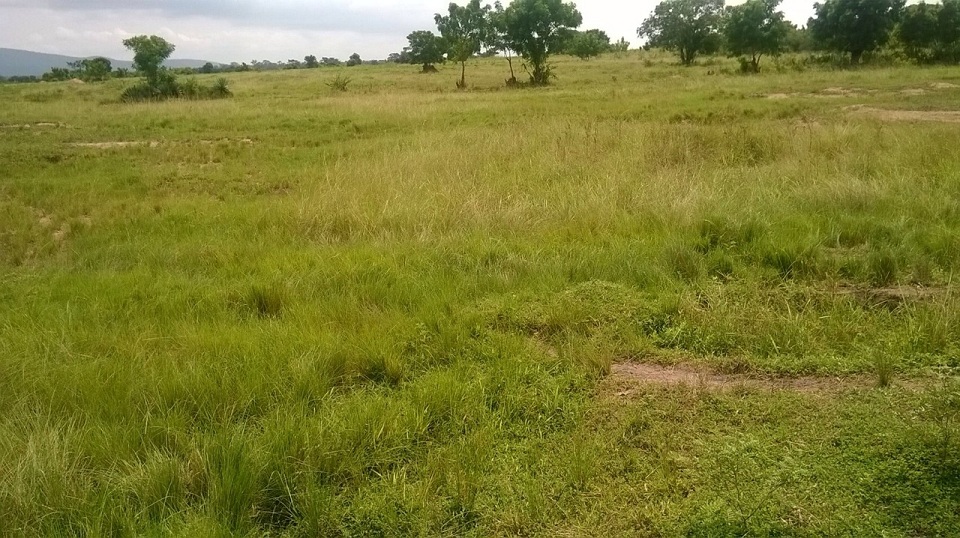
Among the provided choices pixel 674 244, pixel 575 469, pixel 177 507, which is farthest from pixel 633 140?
pixel 177 507

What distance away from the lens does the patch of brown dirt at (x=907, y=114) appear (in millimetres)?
13734

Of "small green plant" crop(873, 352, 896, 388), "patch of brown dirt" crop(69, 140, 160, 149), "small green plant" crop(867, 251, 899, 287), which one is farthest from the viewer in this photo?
"patch of brown dirt" crop(69, 140, 160, 149)

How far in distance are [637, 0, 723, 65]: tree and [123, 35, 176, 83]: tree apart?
125ft

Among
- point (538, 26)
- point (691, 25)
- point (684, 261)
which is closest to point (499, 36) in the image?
point (538, 26)

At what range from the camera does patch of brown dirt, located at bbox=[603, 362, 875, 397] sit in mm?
3152

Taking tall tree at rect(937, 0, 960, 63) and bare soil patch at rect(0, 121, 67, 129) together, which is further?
tall tree at rect(937, 0, 960, 63)

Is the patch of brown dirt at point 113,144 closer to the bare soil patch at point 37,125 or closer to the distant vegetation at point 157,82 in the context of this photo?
the bare soil patch at point 37,125

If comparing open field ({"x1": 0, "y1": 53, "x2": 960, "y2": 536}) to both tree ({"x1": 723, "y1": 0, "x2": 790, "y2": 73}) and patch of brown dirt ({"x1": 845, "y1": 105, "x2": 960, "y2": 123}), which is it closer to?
patch of brown dirt ({"x1": 845, "y1": 105, "x2": 960, "y2": 123})

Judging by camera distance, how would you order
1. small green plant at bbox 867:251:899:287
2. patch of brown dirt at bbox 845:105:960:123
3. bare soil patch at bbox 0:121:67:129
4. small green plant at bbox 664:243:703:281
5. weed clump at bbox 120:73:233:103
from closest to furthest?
small green plant at bbox 867:251:899:287
small green plant at bbox 664:243:703:281
patch of brown dirt at bbox 845:105:960:123
bare soil patch at bbox 0:121:67:129
weed clump at bbox 120:73:233:103

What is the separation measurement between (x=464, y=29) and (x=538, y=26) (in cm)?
1164

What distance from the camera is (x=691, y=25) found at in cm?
4766

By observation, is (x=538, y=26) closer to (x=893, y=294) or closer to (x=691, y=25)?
(x=691, y=25)

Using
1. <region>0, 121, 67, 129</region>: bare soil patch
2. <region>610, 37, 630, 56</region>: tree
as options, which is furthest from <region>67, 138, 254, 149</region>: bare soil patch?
<region>610, 37, 630, 56</region>: tree

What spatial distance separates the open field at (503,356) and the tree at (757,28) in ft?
110
